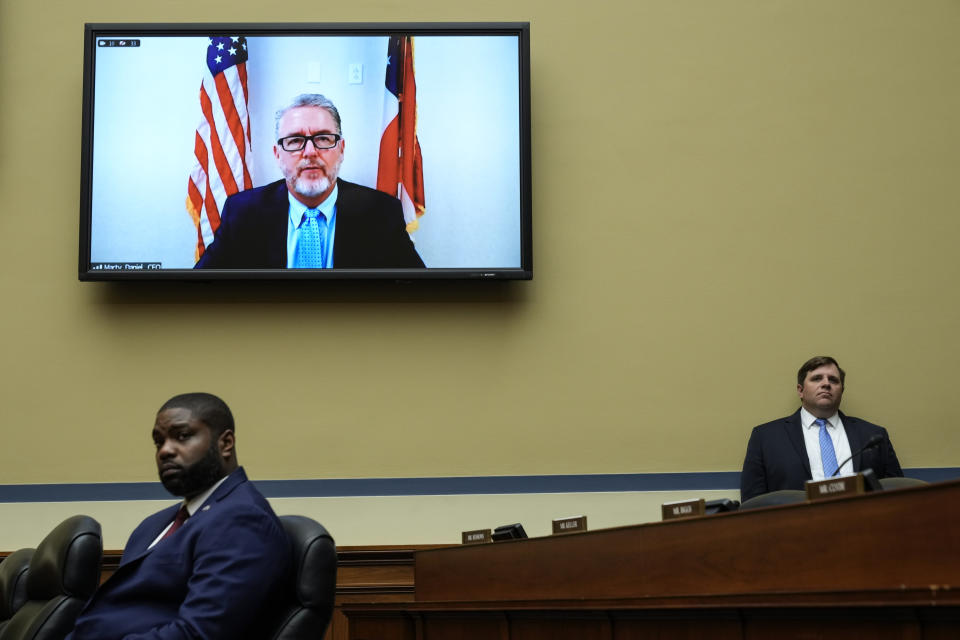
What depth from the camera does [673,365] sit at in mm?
5457

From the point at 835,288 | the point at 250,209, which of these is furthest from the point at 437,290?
the point at 835,288

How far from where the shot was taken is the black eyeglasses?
17.8 ft

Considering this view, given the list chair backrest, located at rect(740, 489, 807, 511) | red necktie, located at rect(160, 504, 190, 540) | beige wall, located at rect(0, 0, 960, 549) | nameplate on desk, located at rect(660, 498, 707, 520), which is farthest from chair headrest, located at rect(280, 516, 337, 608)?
beige wall, located at rect(0, 0, 960, 549)

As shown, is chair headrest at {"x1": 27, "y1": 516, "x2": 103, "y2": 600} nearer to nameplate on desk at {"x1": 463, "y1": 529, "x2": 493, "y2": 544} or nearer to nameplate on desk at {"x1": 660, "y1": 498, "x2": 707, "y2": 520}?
nameplate on desk at {"x1": 463, "y1": 529, "x2": 493, "y2": 544}

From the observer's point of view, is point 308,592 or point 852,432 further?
point 852,432

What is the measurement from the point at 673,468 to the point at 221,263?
7.86 feet

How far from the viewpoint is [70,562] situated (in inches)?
115

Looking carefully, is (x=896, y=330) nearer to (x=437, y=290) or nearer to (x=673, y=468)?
(x=673, y=468)

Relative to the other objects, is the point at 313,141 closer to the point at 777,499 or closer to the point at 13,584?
the point at 13,584

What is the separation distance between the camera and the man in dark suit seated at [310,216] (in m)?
5.36

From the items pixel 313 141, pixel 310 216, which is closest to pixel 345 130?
pixel 313 141

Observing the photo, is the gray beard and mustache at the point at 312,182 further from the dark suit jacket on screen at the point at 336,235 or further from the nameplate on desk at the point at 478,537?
the nameplate on desk at the point at 478,537

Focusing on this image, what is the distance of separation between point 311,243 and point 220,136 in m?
0.70

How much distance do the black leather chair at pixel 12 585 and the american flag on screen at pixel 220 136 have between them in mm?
2359
